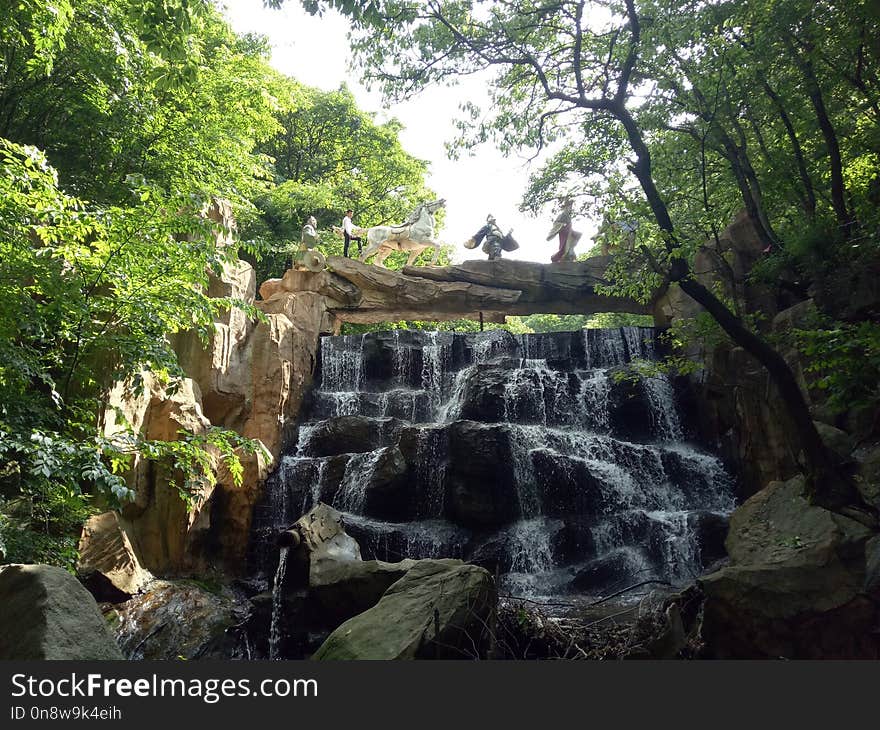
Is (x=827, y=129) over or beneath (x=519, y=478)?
over

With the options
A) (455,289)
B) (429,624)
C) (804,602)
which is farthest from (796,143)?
(429,624)

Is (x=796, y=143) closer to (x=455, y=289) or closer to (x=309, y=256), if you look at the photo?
(x=455, y=289)

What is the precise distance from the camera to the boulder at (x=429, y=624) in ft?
17.7

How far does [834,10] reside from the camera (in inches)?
402

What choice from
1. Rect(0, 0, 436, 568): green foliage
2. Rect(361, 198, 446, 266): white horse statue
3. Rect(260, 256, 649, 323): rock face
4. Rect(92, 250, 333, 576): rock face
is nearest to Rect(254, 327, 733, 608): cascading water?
Rect(92, 250, 333, 576): rock face

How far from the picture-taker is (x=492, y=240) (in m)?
22.2

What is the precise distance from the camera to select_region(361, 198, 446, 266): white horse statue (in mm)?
21484

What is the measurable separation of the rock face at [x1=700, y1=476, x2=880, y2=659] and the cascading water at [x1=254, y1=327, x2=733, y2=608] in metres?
3.82

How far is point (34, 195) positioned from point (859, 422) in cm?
1183

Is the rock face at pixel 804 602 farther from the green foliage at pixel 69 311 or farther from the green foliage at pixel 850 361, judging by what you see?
the green foliage at pixel 69 311

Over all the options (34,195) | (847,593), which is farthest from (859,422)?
(34,195)

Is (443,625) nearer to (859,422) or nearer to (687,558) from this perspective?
(687,558)

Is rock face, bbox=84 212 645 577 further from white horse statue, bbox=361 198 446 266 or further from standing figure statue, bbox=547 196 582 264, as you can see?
white horse statue, bbox=361 198 446 266

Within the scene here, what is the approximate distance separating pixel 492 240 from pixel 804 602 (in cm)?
1745
